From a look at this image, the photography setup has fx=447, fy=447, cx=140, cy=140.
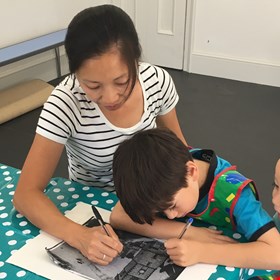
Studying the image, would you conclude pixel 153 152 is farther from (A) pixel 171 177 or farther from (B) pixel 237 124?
(B) pixel 237 124

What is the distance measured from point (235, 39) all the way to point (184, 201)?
294 centimetres

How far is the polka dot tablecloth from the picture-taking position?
93 centimetres

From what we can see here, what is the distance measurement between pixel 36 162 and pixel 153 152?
343 mm

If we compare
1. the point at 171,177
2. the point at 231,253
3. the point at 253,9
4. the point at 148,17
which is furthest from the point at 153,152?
the point at 148,17

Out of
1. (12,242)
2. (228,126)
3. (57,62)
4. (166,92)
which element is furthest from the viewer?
(57,62)

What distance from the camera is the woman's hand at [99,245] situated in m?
0.95

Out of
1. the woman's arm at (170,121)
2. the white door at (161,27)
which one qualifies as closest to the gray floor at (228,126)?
the white door at (161,27)

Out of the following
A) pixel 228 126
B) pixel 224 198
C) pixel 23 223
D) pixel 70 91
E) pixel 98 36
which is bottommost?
pixel 228 126

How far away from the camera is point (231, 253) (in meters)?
0.94

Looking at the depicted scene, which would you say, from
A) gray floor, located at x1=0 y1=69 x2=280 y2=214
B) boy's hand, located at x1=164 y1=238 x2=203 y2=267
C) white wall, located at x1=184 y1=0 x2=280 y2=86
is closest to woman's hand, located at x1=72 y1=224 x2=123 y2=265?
boy's hand, located at x1=164 y1=238 x2=203 y2=267

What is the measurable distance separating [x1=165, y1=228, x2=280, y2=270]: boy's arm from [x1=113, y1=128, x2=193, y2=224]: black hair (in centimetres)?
9

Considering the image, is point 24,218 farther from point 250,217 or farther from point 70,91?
point 250,217

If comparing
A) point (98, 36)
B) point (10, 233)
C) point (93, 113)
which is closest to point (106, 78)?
point (98, 36)

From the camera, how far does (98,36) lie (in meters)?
1.01
